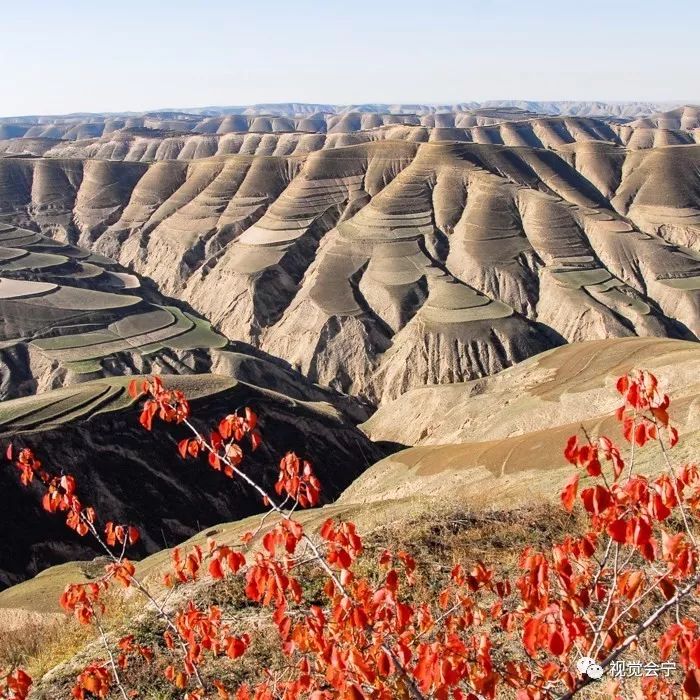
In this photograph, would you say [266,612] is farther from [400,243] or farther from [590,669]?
[400,243]

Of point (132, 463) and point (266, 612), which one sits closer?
point (266, 612)

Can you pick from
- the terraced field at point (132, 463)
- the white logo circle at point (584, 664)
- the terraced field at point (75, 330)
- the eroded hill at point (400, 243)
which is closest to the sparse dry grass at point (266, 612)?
the white logo circle at point (584, 664)

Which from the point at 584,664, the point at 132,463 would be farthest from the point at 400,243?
the point at 584,664

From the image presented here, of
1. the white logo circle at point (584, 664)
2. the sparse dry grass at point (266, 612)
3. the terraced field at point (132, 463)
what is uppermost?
the white logo circle at point (584, 664)

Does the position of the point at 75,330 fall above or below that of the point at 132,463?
above

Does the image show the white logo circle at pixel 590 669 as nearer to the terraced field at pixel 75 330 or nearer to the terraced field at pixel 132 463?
the terraced field at pixel 132 463

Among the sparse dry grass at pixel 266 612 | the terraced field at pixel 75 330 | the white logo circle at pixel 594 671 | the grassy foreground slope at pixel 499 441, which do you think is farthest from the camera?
the terraced field at pixel 75 330

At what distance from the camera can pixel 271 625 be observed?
11.3m

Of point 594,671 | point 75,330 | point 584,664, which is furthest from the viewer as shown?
point 75,330

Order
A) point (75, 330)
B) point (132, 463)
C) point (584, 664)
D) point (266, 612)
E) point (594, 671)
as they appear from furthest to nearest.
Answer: point (75, 330)
point (132, 463)
point (266, 612)
point (584, 664)
point (594, 671)

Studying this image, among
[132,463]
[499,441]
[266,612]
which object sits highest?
[266,612]

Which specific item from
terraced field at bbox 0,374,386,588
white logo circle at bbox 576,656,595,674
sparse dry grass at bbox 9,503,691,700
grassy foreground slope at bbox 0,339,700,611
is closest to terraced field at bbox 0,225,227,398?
terraced field at bbox 0,374,386,588

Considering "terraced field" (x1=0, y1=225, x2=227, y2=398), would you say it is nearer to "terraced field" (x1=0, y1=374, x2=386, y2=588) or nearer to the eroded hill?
the eroded hill

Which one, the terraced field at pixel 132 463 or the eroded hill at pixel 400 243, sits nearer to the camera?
the terraced field at pixel 132 463
